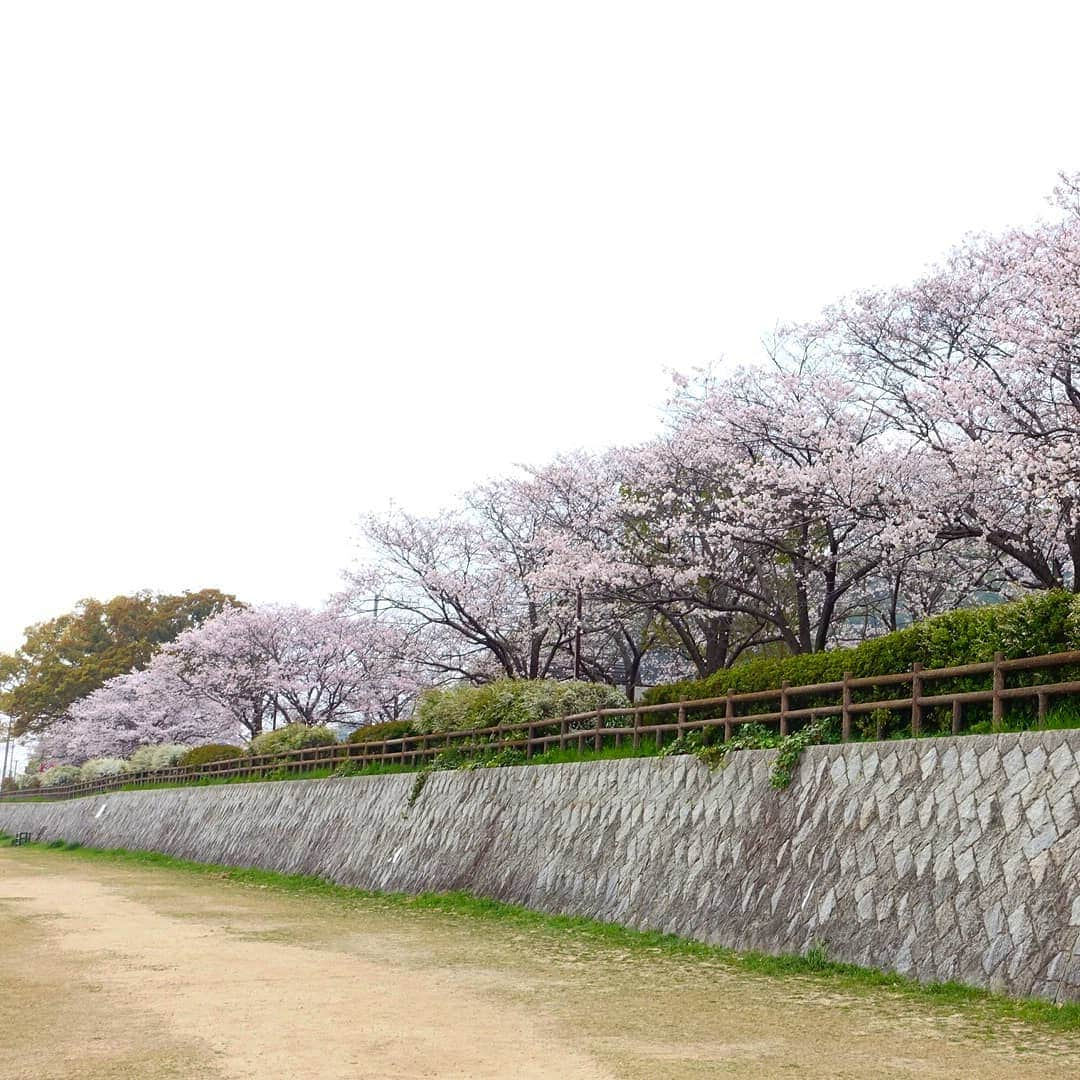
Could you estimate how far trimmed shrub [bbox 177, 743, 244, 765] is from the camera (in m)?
40.8

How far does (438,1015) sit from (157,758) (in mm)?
39335

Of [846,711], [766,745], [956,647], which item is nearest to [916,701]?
[956,647]

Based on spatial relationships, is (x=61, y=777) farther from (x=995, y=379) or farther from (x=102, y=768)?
(x=995, y=379)

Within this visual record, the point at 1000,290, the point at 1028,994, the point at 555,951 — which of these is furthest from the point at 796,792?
the point at 1000,290

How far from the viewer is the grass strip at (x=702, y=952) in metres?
9.31

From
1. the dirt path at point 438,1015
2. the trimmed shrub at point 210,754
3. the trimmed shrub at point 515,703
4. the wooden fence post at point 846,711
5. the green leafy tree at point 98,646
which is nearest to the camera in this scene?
the dirt path at point 438,1015

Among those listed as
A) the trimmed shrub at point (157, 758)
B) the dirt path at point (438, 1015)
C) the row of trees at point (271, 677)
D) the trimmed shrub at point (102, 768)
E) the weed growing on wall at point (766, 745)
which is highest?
the row of trees at point (271, 677)

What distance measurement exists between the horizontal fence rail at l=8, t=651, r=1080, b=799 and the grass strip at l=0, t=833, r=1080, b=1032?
282 cm

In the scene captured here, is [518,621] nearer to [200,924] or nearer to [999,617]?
[200,924]

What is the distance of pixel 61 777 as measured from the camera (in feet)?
199

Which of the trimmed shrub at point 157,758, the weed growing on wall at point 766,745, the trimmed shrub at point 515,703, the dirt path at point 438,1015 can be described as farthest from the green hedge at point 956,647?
the trimmed shrub at point 157,758

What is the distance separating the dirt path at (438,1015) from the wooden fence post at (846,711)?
126 inches

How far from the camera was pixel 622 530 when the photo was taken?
29.7 m

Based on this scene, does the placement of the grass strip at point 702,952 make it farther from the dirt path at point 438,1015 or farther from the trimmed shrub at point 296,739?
the trimmed shrub at point 296,739
